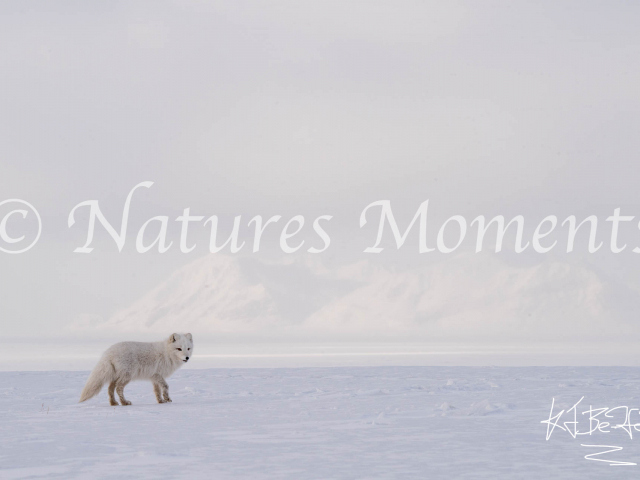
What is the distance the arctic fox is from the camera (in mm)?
13523

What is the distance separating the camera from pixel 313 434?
9453 mm

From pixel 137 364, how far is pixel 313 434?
5267 mm

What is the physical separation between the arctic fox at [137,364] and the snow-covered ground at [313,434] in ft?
1.31

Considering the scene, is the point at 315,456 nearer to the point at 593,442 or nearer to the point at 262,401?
the point at 593,442

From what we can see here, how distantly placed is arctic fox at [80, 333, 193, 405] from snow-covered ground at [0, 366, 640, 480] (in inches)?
15.7

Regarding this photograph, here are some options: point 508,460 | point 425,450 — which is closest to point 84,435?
point 425,450

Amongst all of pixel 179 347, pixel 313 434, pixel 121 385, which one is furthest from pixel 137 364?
pixel 313 434

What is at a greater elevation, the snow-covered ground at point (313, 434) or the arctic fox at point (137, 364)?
the arctic fox at point (137, 364)

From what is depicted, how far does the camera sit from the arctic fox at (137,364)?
13.5 m
